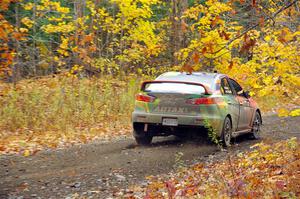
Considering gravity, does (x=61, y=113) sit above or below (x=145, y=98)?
below

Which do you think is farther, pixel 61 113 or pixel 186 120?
pixel 61 113

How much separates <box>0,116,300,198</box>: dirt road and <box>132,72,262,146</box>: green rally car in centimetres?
47

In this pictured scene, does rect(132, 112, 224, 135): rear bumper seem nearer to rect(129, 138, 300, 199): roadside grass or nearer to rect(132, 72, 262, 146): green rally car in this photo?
rect(132, 72, 262, 146): green rally car

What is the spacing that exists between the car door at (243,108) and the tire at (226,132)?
860 mm

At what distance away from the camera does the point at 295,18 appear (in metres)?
8.99

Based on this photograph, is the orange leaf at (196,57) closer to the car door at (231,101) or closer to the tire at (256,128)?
the car door at (231,101)

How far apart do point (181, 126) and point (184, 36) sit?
12712 millimetres

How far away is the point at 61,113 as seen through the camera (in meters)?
15.4

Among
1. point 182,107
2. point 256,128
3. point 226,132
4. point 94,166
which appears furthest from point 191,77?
point 94,166

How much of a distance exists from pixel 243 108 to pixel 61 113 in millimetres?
6144

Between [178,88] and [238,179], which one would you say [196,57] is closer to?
[238,179]

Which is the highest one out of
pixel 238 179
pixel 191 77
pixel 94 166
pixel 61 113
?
pixel 191 77

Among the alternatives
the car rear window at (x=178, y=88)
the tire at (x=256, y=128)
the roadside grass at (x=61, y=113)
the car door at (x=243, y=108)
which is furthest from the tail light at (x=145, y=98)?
the tire at (x=256, y=128)

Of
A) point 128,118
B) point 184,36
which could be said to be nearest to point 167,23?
point 184,36
